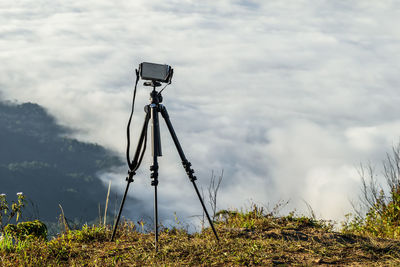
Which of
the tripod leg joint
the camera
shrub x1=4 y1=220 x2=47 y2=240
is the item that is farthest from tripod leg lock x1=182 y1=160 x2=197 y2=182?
shrub x1=4 y1=220 x2=47 y2=240

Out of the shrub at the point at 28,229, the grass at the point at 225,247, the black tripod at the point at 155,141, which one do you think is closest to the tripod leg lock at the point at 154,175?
the black tripod at the point at 155,141

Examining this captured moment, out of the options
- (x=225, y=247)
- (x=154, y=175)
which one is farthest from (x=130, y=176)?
(x=225, y=247)

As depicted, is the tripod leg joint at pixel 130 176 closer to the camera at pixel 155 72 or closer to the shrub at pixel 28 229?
the camera at pixel 155 72

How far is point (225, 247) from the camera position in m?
6.17

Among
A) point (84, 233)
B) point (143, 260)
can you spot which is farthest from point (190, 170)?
point (84, 233)

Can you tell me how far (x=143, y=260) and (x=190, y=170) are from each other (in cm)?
145

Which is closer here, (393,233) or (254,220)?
(254,220)

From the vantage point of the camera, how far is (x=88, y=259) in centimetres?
632

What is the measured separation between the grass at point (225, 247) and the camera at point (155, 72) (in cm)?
253

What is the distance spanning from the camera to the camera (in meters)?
6.32

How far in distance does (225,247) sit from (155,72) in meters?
2.80

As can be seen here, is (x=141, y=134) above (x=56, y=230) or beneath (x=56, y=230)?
above

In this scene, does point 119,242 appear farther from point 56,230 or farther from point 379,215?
point 379,215

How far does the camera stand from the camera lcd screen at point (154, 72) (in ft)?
20.7
